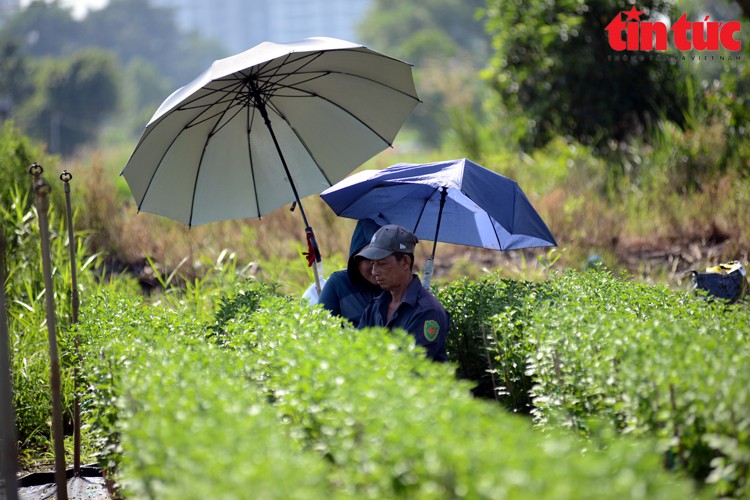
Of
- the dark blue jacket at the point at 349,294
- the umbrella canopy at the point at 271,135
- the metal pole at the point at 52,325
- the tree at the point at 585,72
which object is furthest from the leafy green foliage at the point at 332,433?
the tree at the point at 585,72

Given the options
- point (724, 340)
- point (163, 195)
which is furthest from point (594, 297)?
point (163, 195)

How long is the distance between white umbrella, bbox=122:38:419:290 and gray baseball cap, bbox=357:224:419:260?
95 cm

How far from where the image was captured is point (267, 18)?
18262 centimetres

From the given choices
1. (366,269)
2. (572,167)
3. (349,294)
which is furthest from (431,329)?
(572,167)

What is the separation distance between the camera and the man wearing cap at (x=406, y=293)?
10.7 ft

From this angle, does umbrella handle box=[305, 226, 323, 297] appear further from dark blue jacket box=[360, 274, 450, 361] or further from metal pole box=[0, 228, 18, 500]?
metal pole box=[0, 228, 18, 500]

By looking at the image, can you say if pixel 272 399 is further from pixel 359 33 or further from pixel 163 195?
pixel 359 33

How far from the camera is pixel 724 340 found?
8.19 feet

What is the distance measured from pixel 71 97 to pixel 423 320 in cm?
4830

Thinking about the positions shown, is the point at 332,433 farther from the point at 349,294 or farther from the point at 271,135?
the point at 271,135

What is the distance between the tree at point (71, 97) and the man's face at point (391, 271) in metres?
44.7

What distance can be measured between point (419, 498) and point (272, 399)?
149cm

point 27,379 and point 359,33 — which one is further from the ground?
point 359,33

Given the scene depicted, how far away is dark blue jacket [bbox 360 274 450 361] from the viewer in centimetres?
325
